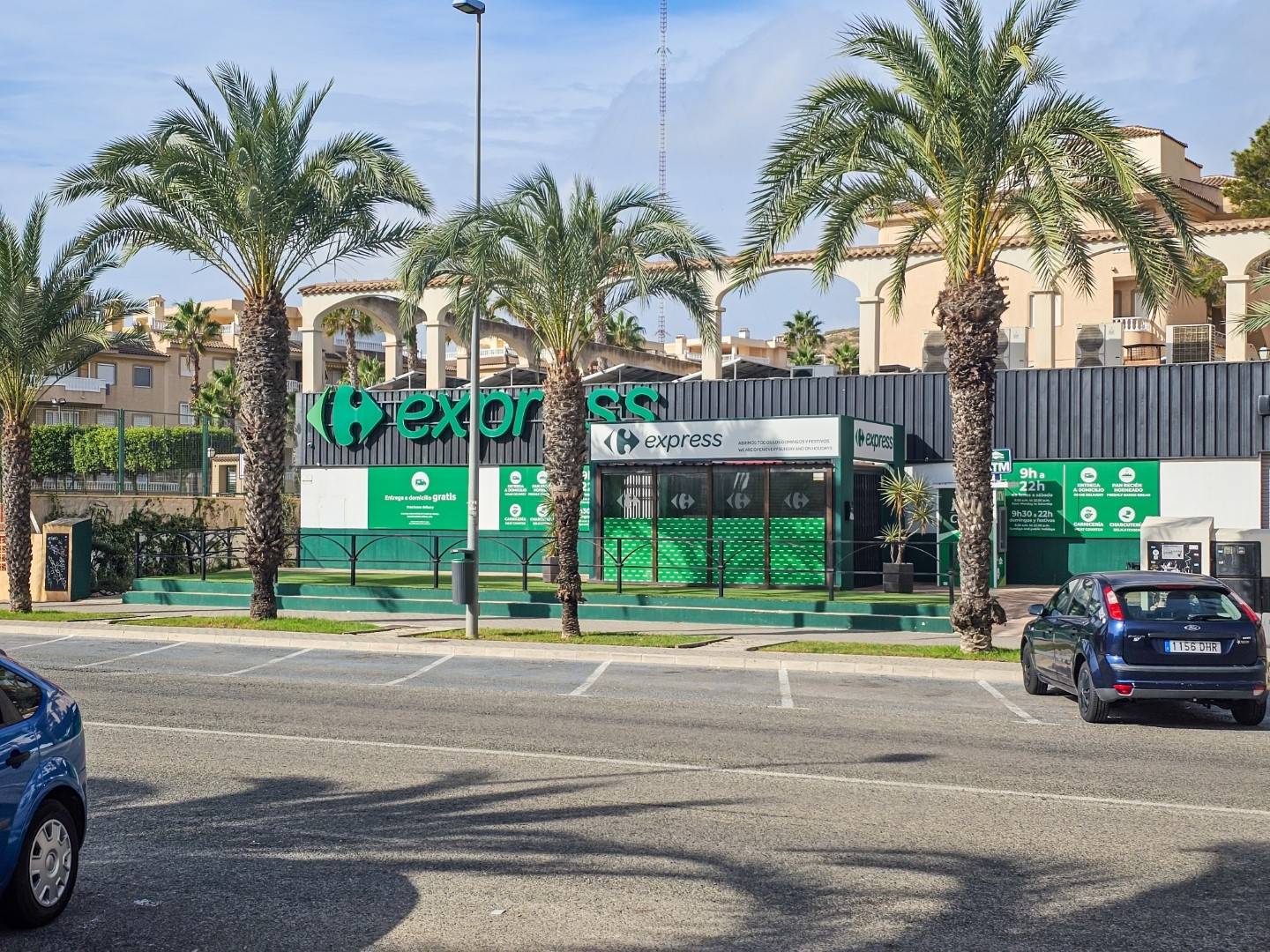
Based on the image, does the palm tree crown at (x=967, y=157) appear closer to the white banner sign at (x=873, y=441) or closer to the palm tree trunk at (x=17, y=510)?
the white banner sign at (x=873, y=441)

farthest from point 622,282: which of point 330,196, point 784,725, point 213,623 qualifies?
point 784,725

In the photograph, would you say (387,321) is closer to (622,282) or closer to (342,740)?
(622,282)

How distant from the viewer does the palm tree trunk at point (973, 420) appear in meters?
19.9

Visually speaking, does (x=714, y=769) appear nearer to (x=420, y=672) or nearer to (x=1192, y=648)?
(x=1192, y=648)

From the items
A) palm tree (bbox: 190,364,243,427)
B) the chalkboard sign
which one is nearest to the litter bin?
the chalkboard sign

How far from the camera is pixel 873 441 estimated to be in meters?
29.0

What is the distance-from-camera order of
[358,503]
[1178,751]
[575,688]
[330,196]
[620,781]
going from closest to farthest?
1. [620,781]
2. [1178,751]
3. [575,688]
4. [330,196]
5. [358,503]

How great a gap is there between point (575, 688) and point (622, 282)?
9379 millimetres

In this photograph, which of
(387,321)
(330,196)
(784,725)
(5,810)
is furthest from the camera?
(387,321)

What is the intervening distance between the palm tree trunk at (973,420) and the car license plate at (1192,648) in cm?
638

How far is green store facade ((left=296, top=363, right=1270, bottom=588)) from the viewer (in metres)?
28.4

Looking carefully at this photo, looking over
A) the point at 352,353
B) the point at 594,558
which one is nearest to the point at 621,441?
the point at 594,558

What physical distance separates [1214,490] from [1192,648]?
16.7 meters

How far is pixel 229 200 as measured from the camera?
2311cm
